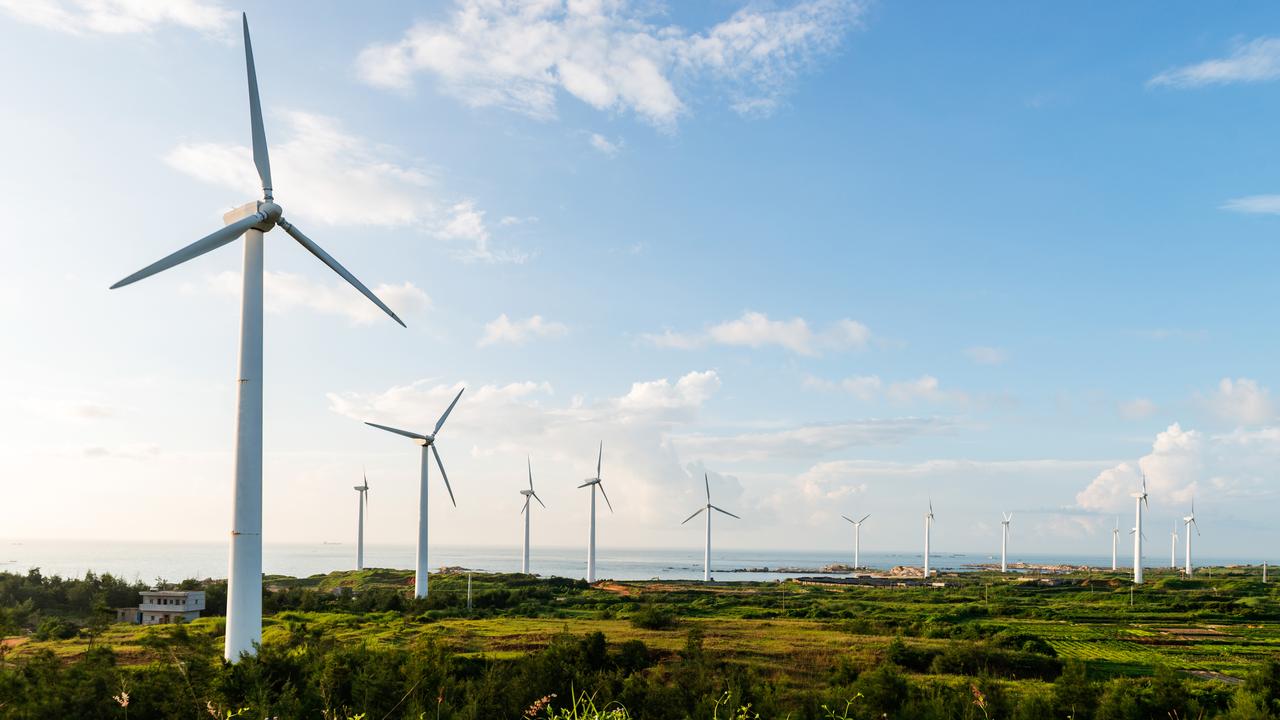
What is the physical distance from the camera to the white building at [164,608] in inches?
2470

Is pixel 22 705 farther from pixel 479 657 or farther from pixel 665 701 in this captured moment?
pixel 479 657

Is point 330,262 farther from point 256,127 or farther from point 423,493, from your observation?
point 423,493

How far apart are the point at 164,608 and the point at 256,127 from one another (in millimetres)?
44104

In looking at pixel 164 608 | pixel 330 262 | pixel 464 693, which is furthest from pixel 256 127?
pixel 164 608

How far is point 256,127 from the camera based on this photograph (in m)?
34.1

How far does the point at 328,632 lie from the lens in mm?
52094

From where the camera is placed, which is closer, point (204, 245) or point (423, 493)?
point (204, 245)

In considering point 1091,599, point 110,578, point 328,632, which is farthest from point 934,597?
point 110,578

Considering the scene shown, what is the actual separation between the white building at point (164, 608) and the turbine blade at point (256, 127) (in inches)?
1650

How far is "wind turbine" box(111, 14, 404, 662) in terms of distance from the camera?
2766 cm

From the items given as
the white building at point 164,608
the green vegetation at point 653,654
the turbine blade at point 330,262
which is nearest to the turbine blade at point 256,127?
the turbine blade at point 330,262

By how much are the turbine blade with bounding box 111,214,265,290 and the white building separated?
42.3 m

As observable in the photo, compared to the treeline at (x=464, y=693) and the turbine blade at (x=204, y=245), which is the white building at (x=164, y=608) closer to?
the treeline at (x=464, y=693)

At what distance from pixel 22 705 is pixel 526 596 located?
7291cm
